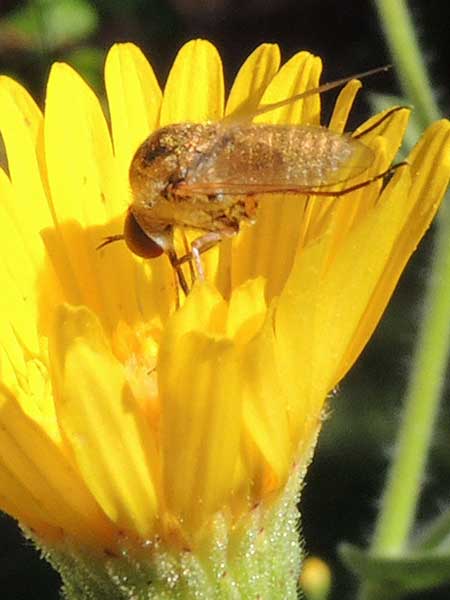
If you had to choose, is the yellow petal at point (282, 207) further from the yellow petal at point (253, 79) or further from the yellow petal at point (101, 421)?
the yellow petal at point (101, 421)

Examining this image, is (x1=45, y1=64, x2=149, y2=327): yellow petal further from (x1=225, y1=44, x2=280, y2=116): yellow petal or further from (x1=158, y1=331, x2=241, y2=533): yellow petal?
(x1=158, y1=331, x2=241, y2=533): yellow petal

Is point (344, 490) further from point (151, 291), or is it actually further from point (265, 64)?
point (265, 64)

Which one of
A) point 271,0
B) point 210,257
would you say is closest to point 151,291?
point 210,257

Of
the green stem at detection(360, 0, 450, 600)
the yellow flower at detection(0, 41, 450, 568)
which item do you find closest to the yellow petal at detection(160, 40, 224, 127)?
the yellow flower at detection(0, 41, 450, 568)

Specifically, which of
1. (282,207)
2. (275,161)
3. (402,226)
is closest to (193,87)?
(282,207)

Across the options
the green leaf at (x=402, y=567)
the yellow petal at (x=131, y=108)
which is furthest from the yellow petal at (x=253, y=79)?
the green leaf at (x=402, y=567)

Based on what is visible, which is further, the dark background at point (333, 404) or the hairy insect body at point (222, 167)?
the dark background at point (333, 404)
